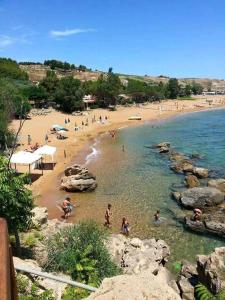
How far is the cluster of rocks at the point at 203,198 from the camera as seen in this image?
79.6 feet

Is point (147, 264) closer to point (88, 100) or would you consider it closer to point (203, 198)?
point (203, 198)

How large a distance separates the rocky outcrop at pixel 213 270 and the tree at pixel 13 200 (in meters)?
7.48

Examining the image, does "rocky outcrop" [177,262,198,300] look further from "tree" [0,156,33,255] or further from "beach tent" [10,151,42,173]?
"beach tent" [10,151,42,173]

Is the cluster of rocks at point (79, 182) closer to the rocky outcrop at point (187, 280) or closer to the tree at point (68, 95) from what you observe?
the rocky outcrop at point (187, 280)

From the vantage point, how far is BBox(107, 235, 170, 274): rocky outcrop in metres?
17.3

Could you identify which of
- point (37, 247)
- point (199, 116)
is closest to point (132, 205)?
point (37, 247)

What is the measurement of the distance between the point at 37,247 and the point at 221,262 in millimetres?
8016

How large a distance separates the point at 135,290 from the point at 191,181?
97.8 ft

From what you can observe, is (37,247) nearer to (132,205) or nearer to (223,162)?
(132,205)

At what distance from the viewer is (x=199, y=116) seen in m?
104

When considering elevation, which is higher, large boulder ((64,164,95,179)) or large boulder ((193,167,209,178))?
large boulder ((64,164,95,179))

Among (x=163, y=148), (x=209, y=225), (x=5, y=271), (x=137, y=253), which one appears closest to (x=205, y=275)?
(x=137, y=253)

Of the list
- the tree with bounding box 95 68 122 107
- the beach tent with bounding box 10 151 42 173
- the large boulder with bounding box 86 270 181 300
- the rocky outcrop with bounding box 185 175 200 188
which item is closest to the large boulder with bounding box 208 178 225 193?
the rocky outcrop with bounding box 185 175 200 188

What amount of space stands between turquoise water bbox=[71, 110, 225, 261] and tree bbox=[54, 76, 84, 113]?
60.3 ft
